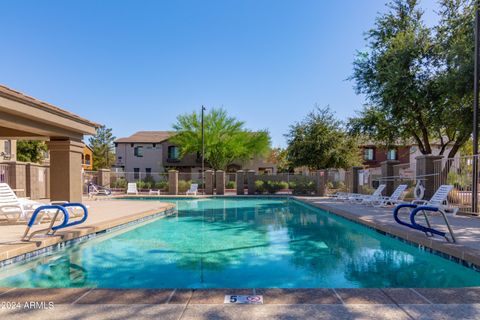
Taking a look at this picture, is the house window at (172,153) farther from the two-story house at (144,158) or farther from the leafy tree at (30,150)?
the leafy tree at (30,150)

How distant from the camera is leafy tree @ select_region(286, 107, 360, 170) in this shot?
27.3m

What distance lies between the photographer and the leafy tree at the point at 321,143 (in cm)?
2728

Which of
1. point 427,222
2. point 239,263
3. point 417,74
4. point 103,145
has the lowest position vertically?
point 239,263

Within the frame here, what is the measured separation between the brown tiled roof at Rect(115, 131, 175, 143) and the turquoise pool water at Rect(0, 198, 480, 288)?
34837 mm

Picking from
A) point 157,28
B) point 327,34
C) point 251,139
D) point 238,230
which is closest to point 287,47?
point 327,34

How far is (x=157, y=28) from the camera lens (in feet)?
59.9

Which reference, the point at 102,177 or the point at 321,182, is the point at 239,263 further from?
the point at 102,177

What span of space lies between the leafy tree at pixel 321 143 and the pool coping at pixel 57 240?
1963 centimetres

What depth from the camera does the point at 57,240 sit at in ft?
21.9

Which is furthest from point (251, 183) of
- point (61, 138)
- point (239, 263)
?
point (239, 263)

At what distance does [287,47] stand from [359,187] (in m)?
9.77

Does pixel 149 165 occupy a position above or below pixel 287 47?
below

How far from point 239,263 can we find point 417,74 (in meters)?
14.6

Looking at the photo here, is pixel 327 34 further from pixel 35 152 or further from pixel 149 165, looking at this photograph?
pixel 149 165
